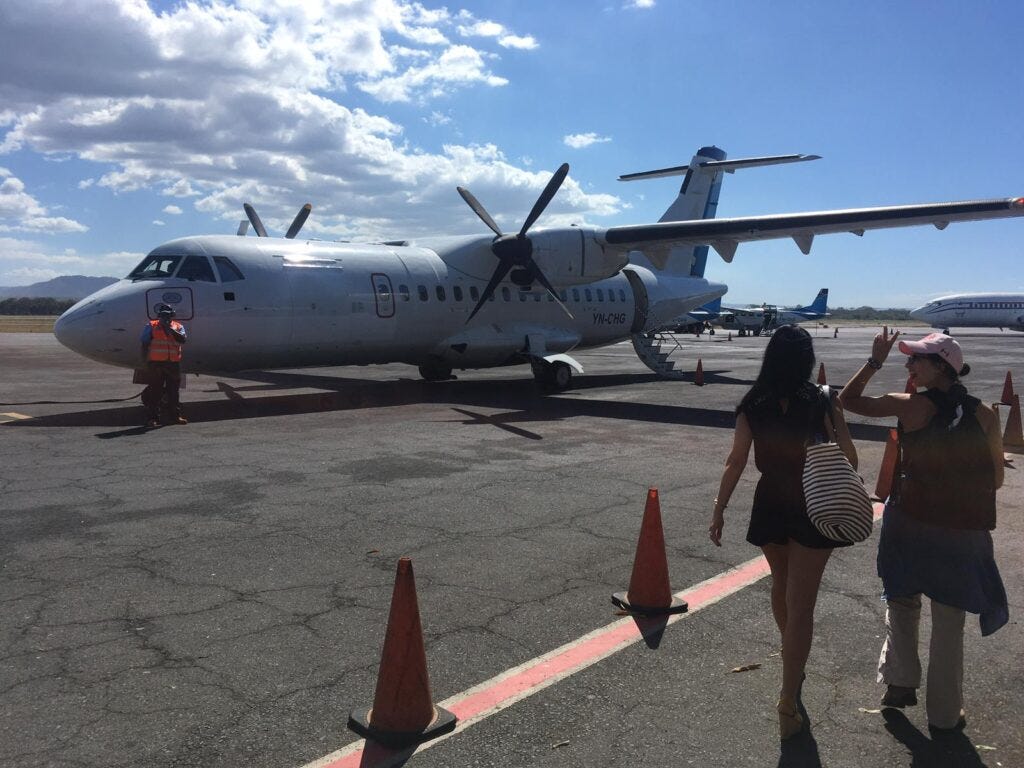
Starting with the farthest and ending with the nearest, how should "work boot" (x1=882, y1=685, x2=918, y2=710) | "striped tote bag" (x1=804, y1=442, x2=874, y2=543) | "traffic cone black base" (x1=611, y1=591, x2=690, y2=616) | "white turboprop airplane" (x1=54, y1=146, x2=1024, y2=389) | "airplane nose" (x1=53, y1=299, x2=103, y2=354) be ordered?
"white turboprop airplane" (x1=54, y1=146, x2=1024, y2=389) < "airplane nose" (x1=53, y1=299, x2=103, y2=354) < "traffic cone black base" (x1=611, y1=591, x2=690, y2=616) < "work boot" (x1=882, y1=685, x2=918, y2=710) < "striped tote bag" (x1=804, y1=442, x2=874, y2=543)

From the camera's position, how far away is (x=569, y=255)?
62.5ft

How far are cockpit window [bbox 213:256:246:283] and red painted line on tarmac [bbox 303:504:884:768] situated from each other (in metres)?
11.5

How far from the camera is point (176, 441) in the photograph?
440 inches

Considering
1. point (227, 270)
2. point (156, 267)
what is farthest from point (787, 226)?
point (156, 267)

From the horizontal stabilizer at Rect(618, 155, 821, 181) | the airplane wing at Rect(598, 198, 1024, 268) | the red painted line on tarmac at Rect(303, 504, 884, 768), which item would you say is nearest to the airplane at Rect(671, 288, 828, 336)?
the horizontal stabilizer at Rect(618, 155, 821, 181)

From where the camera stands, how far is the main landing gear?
18953 mm

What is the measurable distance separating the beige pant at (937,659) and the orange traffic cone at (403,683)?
85.7 inches

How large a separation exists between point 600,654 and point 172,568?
3177 mm

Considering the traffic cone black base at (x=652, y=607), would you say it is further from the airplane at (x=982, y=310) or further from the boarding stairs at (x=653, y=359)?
the airplane at (x=982, y=310)

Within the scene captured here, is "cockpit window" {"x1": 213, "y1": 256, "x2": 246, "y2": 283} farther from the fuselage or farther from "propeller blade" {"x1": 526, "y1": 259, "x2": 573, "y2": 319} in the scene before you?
"propeller blade" {"x1": 526, "y1": 259, "x2": 573, "y2": 319}

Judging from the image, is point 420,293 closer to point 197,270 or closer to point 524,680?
point 197,270

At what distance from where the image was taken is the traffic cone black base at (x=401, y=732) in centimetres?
353

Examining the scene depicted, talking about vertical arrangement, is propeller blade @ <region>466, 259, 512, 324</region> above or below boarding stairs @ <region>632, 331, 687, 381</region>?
above

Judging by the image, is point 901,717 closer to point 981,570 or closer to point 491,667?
point 981,570
